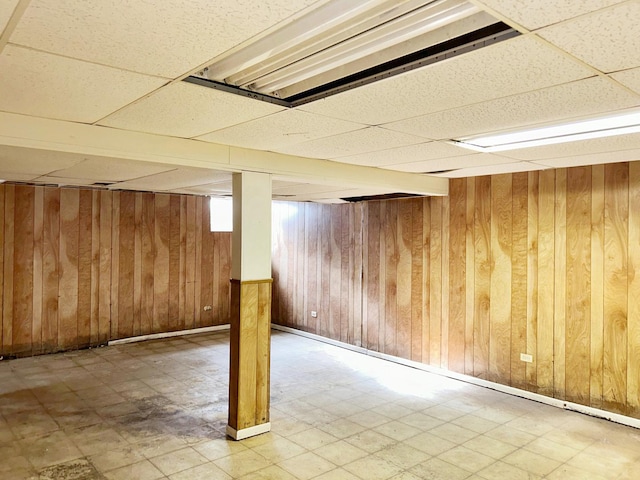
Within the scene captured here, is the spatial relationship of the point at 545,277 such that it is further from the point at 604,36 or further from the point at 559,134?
the point at 604,36

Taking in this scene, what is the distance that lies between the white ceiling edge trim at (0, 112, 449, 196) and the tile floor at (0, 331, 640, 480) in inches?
82.0

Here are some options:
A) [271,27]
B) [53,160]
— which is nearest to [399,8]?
[271,27]

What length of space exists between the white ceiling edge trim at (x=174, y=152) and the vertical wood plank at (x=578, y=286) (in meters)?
1.54

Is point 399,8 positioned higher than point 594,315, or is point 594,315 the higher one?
point 399,8

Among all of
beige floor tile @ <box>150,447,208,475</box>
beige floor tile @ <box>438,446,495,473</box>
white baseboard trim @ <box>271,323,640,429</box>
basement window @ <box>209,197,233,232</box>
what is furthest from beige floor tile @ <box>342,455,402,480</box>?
basement window @ <box>209,197,233,232</box>

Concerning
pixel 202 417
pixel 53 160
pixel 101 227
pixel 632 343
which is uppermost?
pixel 53 160

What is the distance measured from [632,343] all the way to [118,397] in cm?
466

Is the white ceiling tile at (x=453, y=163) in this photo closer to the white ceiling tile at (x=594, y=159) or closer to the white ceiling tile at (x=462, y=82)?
the white ceiling tile at (x=594, y=159)

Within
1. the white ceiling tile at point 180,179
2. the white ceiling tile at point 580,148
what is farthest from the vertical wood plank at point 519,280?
the white ceiling tile at point 180,179

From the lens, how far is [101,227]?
642 cm

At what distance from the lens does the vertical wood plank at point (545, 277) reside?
437cm

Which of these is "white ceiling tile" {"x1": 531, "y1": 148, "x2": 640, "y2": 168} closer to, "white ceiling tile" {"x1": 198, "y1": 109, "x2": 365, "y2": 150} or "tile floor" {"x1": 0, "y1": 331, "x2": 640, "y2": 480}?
"white ceiling tile" {"x1": 198, "y1": 109, "x2": 365, "y2": 150}

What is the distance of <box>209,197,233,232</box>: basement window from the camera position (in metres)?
7.52

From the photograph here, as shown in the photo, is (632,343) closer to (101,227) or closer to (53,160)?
(53,160)
